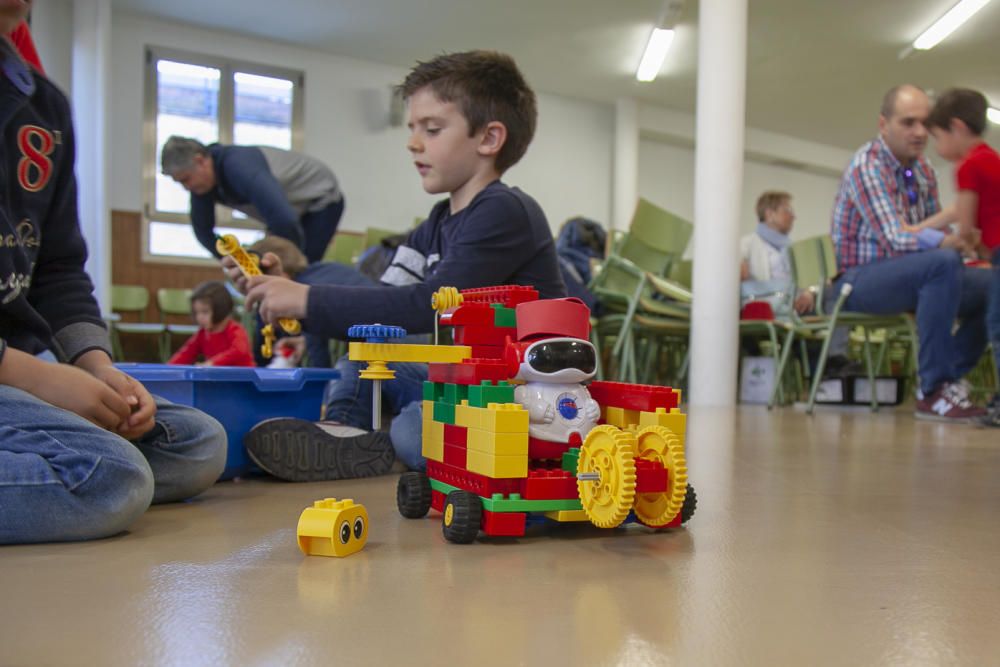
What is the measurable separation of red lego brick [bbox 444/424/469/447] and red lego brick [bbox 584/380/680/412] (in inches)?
8.3

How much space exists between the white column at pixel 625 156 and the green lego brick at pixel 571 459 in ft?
Answer: 31.5

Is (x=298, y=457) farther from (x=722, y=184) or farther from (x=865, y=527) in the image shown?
(x=722, y=184)

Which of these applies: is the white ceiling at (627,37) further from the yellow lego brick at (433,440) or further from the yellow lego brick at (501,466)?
the yellow lego brick at (501,466)

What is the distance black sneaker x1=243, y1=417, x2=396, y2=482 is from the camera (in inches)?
61.6

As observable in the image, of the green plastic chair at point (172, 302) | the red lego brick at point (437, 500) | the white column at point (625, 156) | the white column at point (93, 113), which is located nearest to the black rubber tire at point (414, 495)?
the red lego brick at point (437, 500)

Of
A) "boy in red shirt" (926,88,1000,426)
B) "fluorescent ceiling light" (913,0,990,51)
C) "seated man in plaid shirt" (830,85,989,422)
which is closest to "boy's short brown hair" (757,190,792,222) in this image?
"seated man in plaid shirt" (830,85,989,422)

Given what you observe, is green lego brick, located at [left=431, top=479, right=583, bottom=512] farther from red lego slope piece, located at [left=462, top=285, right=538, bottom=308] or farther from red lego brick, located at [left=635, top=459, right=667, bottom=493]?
red lego slope piece, located at [left=462, top=285, right=538, bottom=308]

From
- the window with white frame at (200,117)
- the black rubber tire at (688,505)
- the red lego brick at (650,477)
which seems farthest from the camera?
the window with white frame at (200,117)

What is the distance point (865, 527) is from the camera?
1.19 metres

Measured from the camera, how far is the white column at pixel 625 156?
1054cm

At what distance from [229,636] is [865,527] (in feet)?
2.90

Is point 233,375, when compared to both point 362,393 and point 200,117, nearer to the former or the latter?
point 362,393

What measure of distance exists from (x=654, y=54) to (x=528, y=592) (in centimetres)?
863

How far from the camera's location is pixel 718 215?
15.6 feet
